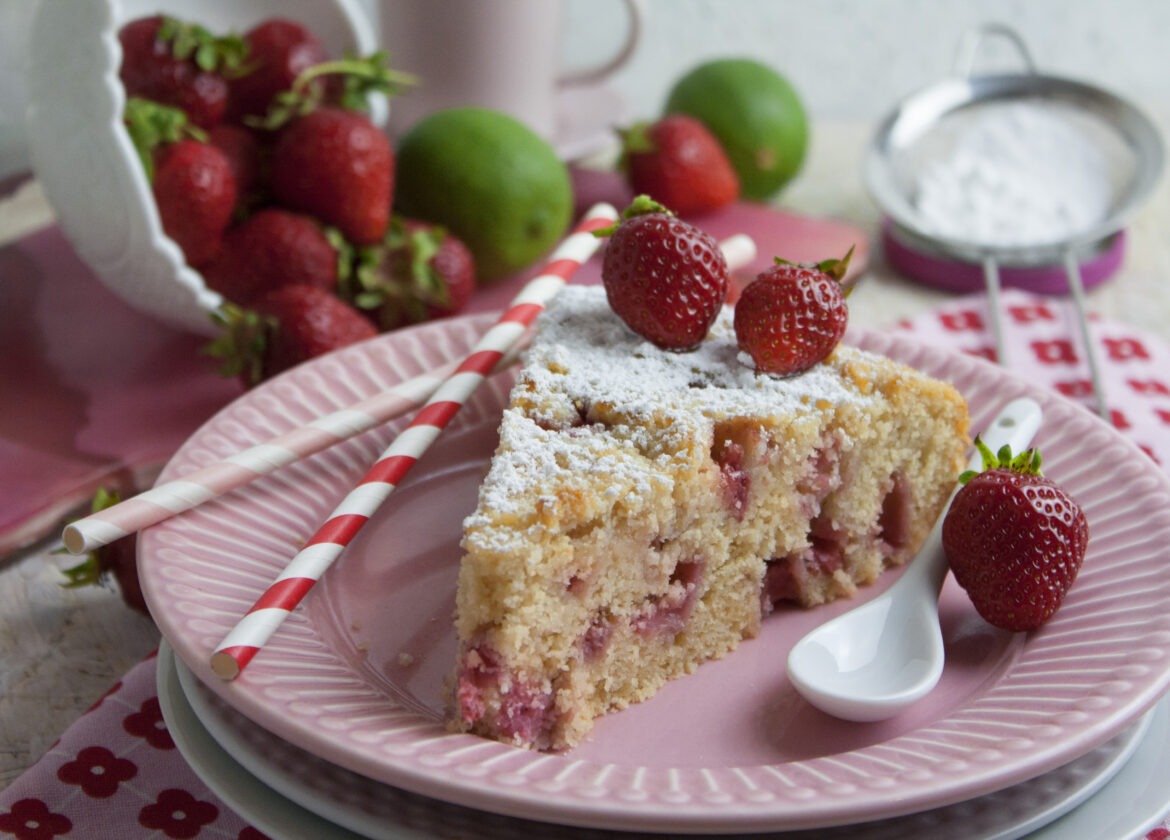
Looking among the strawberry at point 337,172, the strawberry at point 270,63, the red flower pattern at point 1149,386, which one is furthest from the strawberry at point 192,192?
the red flower pattern at point 1149,386

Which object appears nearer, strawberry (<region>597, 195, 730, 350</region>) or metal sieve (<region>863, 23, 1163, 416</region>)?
strawberry (<region>597, 195, 730, 350</region>)

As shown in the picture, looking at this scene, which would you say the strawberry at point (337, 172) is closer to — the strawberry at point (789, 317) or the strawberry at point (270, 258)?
the strawberry at point (270, 258)

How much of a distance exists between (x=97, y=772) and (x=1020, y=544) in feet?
3.99

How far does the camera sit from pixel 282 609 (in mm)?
1390

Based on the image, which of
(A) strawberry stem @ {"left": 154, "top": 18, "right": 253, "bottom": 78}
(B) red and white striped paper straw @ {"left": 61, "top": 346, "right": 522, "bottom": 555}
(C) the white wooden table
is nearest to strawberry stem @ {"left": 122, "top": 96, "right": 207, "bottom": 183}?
(A) strawberry stem @ {"left": 154, "top": 18, "right": 253, "bottom": 78}

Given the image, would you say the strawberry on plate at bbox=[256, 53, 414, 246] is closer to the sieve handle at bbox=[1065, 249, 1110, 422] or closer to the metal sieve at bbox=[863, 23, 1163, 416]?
the metal sieve at bbox=[863, 23, 1163, 416]

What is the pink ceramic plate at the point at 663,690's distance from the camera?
119cm

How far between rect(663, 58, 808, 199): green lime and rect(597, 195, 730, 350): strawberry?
1.60 meters

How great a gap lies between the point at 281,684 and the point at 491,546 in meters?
0.28

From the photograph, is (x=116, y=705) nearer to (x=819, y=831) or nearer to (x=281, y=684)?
(x=281, y=684)

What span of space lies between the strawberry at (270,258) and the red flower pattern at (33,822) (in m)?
1.27

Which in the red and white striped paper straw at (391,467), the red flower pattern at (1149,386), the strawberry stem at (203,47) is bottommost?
the red flower pattern at (1149,386)

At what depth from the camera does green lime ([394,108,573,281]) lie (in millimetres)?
2727

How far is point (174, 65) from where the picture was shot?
2363 millimetres
